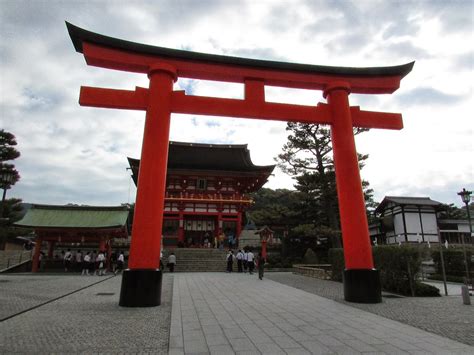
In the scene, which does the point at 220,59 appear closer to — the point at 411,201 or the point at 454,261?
the point at 454,261

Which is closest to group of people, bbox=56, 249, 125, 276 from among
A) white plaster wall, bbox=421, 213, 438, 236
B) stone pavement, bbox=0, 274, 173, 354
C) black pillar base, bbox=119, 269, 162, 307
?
stone pavement, bbox=0, 274, 173, 354

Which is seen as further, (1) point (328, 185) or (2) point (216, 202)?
(2) point (216, 202)

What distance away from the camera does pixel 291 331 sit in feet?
17.1

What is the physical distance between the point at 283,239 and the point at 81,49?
63.1 ft

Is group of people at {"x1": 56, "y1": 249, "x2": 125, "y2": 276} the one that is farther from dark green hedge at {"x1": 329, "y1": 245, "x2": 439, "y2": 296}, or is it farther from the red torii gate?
dark green hedge at {"x1": 329, "y1": 245, "x2": 439, "y2": 296}

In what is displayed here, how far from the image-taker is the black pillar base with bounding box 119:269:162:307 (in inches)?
276

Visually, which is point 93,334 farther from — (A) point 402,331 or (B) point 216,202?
(B) point 216,202

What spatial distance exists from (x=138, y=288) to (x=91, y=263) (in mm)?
13934

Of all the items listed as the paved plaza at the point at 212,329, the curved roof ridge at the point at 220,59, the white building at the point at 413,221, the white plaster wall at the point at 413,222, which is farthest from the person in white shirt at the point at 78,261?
the white plaster wall at the point at 413,222

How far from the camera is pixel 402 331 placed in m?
5.29

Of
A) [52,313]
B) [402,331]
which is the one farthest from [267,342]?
[52,313]

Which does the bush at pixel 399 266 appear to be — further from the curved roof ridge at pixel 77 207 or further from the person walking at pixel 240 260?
the curved roof ridge at pixel 77 207

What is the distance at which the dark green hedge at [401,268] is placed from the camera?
10055 millimetres

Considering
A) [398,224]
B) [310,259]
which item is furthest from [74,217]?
[398,224]
